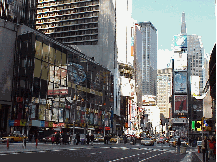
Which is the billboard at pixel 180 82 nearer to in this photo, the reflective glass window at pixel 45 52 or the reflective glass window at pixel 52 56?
the reflective glass window at pixel 52 56

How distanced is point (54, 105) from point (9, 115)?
41.2ft

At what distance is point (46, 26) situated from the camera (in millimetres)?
155500

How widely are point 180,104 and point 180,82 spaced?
42.2 feet

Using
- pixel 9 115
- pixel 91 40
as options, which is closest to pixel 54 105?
pixel 9 115

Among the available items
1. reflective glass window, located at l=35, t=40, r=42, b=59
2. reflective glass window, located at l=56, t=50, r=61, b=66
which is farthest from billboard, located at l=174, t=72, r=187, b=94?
reflective glass window, located at l=35, t=40, r=42, b=59

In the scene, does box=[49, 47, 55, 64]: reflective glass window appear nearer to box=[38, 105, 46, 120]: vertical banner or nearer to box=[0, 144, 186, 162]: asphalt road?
box=[38, 105, 46, 120]: vertical banner

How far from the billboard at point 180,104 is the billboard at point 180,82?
2915 mm

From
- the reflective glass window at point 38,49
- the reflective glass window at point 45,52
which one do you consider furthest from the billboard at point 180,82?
the reflective glass window at point 38,49

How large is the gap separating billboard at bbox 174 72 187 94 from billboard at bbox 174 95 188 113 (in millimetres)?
2915

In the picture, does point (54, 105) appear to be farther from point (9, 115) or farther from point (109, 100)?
point (109, 100)

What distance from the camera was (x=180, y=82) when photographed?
196 meters

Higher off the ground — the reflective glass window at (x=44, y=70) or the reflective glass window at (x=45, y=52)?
the reflective glass window at (x=45, y=52)

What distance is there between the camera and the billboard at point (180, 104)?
192375 mm

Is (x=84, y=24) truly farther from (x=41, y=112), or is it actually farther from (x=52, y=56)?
(x=41, y=112)
